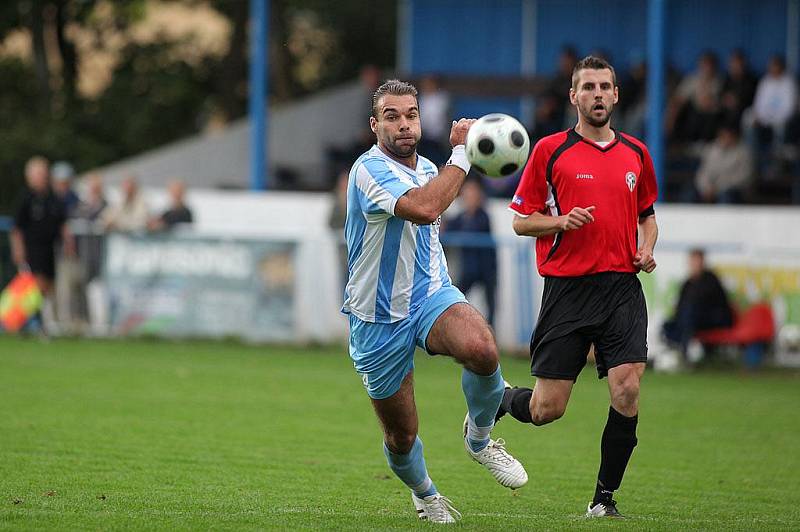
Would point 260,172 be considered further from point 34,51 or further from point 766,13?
point 34,51

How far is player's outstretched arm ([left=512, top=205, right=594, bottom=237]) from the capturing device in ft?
23.9

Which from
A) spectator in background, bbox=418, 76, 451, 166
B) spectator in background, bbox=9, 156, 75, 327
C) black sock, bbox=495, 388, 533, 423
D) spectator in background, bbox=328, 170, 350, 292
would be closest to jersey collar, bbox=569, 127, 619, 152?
black sock, bbox=495, 388, 533, 423

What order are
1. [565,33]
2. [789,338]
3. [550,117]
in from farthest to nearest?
1. [565,33]
2. [550,117]
3. [789,338]

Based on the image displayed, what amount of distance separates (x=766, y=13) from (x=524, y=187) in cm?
1774

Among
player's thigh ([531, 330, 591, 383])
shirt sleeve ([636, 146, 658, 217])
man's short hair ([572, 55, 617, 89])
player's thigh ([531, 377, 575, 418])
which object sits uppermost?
man's short hair ([572, 55, 617, 89])

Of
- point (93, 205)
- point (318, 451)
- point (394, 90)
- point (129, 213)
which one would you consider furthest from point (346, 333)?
point (394, 90)

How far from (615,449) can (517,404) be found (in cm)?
61

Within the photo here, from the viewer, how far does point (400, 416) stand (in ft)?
23.4

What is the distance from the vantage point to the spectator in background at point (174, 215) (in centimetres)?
1869

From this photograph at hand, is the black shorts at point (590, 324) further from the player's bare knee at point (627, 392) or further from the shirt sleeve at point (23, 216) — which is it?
the shirt sleeve at point (23, 216)

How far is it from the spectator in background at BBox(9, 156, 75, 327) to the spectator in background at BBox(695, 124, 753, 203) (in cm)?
872

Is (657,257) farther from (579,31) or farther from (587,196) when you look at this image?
(579,31)

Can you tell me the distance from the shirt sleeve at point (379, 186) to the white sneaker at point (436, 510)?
156cm

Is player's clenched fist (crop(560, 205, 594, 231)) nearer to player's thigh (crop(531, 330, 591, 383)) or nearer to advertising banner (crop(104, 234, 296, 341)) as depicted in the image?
player's thigh (crop(531, 330, 591, 383))
